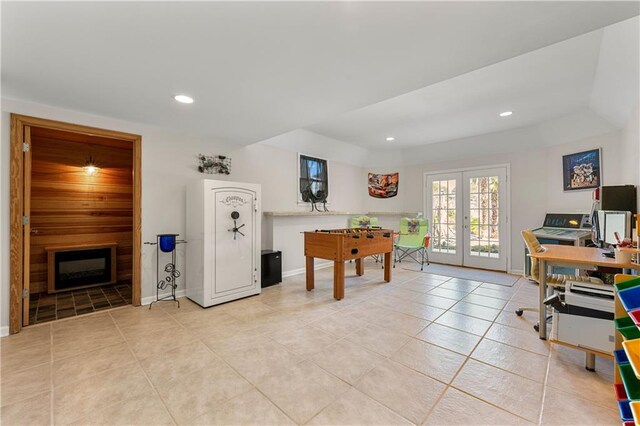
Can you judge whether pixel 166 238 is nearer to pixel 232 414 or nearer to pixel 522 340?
pixel 232 414

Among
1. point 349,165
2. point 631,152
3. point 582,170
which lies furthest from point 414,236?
point 631,152

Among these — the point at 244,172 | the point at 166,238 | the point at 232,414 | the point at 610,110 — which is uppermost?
the point at 610,110

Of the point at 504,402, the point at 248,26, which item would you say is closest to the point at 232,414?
the point at 504,402

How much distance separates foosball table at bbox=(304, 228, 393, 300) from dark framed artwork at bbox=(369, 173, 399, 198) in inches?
100

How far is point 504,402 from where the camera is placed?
171 cm

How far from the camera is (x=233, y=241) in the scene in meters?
3.69

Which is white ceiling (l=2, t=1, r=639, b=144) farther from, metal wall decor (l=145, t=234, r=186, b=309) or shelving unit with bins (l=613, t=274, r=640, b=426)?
metal wall decor (l=145, t=234, r=186, b=309)

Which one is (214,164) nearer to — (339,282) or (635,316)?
(339,282)

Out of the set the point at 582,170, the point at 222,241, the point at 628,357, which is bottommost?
the point at 628,357

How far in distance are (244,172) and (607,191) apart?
16.5ft

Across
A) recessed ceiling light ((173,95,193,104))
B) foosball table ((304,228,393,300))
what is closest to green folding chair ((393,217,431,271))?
foosball table ((304,228,393,300))

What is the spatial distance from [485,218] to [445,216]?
80cm

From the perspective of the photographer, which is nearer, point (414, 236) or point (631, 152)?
point (631, 152)

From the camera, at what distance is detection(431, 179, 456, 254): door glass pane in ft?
19.7
